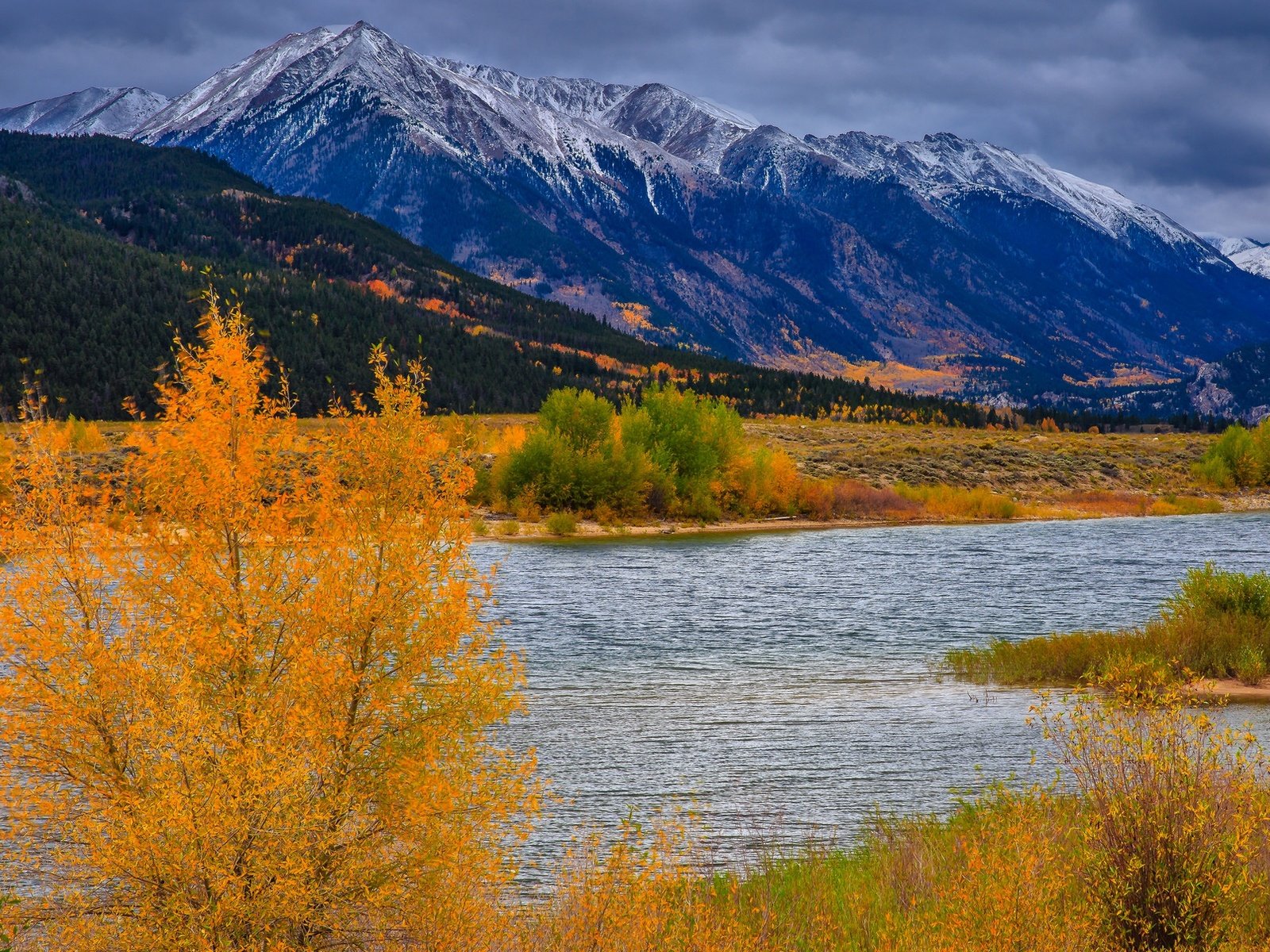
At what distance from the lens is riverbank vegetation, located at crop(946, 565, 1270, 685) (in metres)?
24.0

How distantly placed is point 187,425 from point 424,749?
4.01 meters

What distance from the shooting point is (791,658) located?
29.5 meters

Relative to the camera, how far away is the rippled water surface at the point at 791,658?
57.2ft

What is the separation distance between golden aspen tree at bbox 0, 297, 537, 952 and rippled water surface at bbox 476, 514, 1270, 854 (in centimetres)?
518

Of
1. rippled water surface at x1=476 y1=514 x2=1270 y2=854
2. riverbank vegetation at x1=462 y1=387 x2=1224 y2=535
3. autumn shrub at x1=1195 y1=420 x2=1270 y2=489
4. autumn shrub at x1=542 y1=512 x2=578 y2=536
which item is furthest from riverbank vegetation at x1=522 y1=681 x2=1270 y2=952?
autumn shrub at x1=1195 y1=420 x2=1270 y2=489

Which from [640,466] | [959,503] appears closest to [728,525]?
[640,466]

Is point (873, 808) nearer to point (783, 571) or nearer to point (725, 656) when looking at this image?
point (725, 656)

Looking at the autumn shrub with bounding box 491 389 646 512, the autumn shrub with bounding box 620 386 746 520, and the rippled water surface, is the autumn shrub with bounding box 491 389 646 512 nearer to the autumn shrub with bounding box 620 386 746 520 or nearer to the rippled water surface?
the autumn shrub with bounding box 620 386 746 520

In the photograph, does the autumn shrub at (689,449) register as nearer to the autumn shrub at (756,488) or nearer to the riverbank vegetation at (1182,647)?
the autumn shrub at (756,488)

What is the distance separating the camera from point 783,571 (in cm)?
4928

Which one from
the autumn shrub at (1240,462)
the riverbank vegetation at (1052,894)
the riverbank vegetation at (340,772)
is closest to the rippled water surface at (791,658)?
the riverbank vegetation at (1052,894)

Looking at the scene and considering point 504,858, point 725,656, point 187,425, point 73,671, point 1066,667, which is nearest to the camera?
point 73,671

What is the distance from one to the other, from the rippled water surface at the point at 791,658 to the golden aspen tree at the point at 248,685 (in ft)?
17.0

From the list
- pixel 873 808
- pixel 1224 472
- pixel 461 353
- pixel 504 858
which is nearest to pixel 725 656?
pixel 873 808
